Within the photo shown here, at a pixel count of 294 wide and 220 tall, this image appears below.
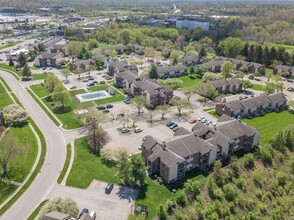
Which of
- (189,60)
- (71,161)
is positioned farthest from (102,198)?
(189,60)

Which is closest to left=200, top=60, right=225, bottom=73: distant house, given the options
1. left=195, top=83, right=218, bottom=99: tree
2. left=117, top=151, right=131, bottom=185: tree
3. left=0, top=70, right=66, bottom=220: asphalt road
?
left=195, top=83, right=218, bottom=99: tree

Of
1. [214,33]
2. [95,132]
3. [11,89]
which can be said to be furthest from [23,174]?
[214,33]

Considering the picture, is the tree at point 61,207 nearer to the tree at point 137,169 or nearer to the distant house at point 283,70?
the tree at point 137,169

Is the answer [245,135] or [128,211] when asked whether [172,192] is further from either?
[245,135]

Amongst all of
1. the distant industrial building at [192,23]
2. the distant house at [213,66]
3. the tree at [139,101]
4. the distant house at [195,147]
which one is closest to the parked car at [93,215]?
the distant house at [195,147]

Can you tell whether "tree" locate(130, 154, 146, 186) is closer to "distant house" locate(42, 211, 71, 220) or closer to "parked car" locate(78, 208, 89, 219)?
"parked car" locate(78, 208, 89, 219)

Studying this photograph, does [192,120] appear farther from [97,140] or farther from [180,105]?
[97,140]
